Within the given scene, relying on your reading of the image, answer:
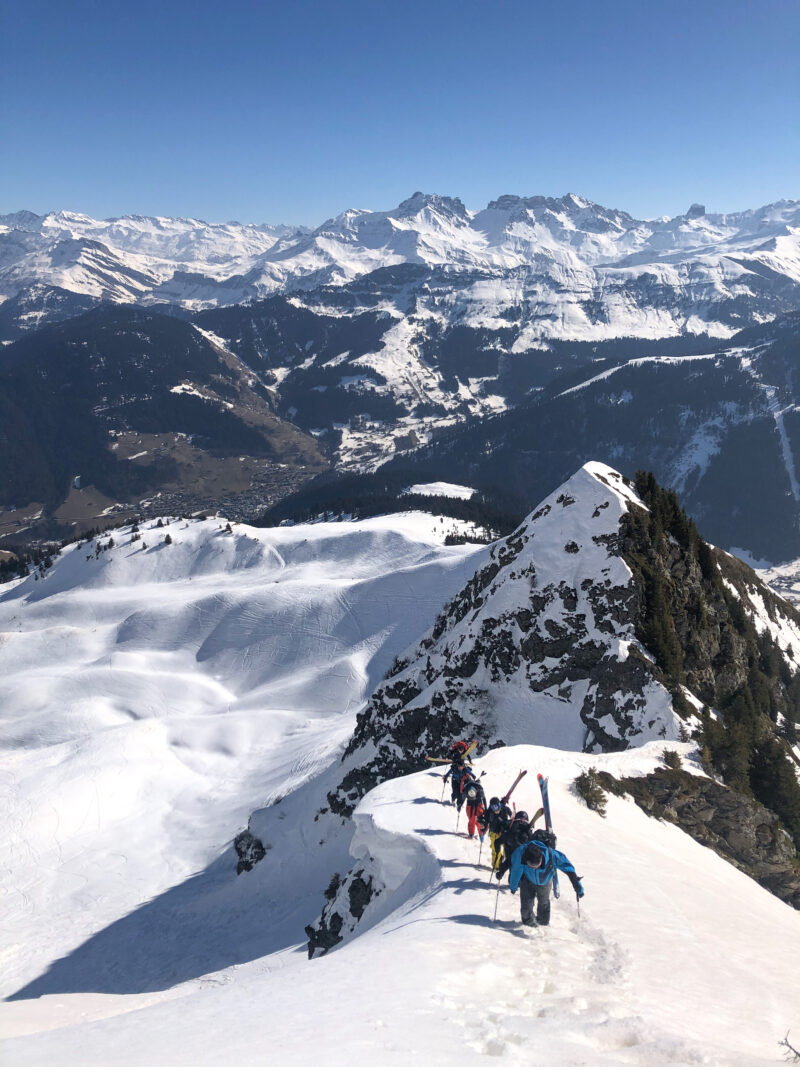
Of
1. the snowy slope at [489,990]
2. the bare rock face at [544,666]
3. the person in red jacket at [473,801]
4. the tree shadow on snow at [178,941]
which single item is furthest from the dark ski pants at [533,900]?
the tree shadow on snow at [178,941]

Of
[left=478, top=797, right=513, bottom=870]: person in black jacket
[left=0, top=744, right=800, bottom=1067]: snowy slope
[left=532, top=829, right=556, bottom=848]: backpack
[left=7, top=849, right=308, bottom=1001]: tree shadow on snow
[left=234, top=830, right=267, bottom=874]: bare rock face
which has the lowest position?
[left=7, top=849, right=308, bottom=1001]: tree shadow on snow

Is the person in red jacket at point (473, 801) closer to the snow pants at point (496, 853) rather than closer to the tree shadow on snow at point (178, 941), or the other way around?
the snow pants at point (496, 853)

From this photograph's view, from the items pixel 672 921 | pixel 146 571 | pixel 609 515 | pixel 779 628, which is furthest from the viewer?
pixel 146 571

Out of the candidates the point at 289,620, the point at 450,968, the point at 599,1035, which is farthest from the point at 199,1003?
the point at 289,620

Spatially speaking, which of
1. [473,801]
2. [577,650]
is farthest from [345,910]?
[577,650]

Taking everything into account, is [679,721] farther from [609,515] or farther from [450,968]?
[450,968]

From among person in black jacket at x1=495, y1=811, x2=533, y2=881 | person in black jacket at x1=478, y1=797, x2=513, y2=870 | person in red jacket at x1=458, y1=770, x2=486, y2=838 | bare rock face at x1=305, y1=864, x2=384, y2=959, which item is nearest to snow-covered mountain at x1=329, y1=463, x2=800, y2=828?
bare rock face at x1=305, y1=864, x2=384, y2=959

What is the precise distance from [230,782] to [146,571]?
94531 mm

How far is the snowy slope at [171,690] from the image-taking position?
5547 centimetres

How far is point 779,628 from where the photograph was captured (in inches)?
2446

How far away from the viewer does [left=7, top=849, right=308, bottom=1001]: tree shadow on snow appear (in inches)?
1516

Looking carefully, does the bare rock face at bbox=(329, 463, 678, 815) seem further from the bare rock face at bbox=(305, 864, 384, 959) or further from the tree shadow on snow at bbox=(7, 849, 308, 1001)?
the bare rock face at bbox=(305, 864, 384, 959)

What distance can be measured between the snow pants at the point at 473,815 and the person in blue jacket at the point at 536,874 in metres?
4.48

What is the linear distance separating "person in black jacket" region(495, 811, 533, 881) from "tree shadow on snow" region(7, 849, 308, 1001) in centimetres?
2456
